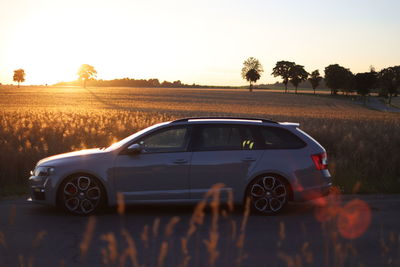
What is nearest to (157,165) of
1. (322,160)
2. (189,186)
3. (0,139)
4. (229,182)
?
(189,186)

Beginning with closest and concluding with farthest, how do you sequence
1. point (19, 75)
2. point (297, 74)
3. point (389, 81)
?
point (389, 81)
point (297, 74)
point (19, 75)

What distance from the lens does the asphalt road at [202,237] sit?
5.33 metres

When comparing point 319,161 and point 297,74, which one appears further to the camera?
point 297,74

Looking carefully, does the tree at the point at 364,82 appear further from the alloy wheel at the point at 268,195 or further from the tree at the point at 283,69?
the alloy wheel at the point at 268,195

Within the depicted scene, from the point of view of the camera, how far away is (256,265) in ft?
17.0

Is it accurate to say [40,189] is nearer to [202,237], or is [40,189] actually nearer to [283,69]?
[202,237]

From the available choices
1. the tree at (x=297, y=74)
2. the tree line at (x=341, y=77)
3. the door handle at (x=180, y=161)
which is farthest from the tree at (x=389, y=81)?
the door handle at (x=180, y=161)

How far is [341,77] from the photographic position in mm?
130750

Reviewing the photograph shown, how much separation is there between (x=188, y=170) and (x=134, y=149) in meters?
0.85

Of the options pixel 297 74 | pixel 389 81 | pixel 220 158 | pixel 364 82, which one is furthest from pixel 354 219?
pixel 297 74

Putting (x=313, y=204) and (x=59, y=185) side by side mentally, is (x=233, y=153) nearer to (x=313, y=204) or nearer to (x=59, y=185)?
(x=313, y=204)

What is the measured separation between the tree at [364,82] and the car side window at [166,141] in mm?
118693

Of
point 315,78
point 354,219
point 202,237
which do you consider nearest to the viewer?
point 202,237

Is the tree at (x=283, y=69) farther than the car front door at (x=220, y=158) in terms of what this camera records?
Yes
